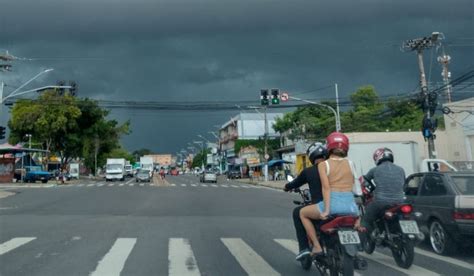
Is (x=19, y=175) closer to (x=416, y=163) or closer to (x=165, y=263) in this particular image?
(x=416, y=163)

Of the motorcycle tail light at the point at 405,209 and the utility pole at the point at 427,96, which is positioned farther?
the utility pole at the point at 427,96

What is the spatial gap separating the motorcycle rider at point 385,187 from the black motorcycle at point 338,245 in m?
1.96

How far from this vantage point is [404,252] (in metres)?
7.39

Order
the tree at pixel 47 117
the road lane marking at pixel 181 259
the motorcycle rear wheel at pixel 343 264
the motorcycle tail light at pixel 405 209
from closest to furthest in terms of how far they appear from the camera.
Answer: the motorcycle rear wheel at pixel 343 264
the road lane marking at pixel 181 259
the motorcycle tail light at pixel 405 209
the tree at pixel 47 117

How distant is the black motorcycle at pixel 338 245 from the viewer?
5.59 m

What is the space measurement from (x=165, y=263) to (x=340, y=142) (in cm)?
347

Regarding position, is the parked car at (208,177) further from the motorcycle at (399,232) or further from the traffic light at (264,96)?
the motorcycle at (399,232)

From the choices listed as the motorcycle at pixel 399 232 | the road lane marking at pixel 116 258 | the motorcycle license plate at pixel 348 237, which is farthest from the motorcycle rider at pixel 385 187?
the road lane marking at pixel 116 258

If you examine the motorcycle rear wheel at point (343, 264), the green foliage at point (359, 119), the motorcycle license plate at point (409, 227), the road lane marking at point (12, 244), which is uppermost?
the green foliage at point (359, 119)

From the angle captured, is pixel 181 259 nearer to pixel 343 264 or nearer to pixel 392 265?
pixel 343 264

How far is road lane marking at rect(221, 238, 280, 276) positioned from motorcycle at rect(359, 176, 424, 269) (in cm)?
194

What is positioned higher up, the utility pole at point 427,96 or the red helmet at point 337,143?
the utility pole at point 427,96

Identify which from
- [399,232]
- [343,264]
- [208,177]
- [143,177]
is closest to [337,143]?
[343,264]

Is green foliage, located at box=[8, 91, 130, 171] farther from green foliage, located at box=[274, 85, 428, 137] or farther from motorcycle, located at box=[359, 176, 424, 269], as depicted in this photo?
motorcycle, located at box=[359, 176, 424, 269]
